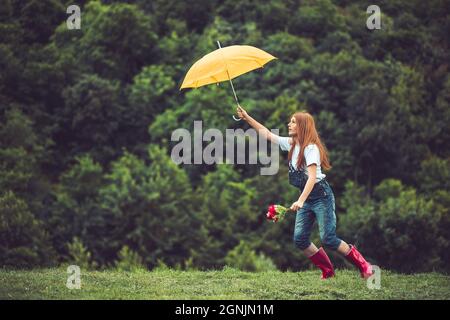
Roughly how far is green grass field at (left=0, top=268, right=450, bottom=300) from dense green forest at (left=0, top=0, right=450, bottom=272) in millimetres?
27788

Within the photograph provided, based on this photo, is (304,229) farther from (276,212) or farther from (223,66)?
(223,66)

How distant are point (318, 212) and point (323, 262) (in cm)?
84

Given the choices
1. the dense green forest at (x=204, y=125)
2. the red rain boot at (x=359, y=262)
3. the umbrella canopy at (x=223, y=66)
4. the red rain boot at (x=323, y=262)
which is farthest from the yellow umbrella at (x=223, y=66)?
the dense green forest at (x=204, y=125)

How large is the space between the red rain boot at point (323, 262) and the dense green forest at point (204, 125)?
28.8 m

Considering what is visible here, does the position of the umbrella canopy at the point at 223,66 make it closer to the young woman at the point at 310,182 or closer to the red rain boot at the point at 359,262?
the young woman at the point at 310,182

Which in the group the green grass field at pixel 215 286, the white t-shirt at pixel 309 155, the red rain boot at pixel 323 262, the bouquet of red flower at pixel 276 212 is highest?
the white t-shirt at pixel 309 155

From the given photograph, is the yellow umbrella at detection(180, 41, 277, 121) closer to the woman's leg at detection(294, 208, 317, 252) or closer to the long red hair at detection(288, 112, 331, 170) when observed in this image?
the long red hair at detection(288, 112, 331, 170)

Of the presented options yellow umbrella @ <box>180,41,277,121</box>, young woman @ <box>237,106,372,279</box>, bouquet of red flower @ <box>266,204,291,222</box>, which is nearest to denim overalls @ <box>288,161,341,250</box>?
young woman @ <box>237,106,372,279</box>

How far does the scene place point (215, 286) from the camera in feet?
31.1

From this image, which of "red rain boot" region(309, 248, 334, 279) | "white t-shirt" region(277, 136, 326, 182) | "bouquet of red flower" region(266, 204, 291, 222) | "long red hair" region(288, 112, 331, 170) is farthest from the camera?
"red rain boot" region(309, 248, 334, 279)

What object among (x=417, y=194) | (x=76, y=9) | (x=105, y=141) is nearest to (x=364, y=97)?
(x=417, y=194)

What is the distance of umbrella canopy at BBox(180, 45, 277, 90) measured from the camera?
422 inches

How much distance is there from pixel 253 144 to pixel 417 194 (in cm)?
1105

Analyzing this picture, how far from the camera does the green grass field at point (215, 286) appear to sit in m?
8.70
